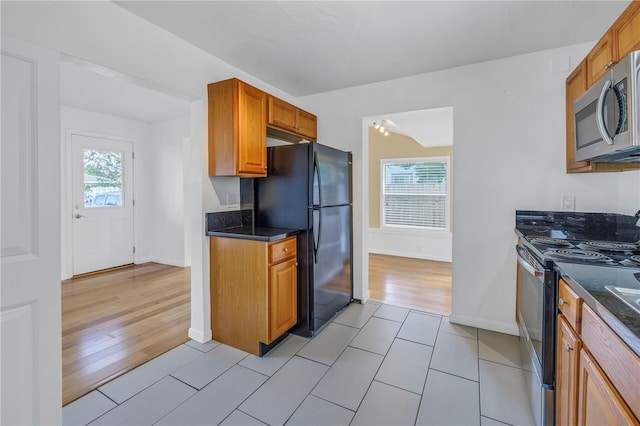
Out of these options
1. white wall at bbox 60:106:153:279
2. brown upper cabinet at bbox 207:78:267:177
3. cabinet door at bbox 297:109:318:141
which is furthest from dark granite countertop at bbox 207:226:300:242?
white wall at bbox 60:106:153:279

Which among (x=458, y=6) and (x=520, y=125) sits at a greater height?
(x=458, y=6)

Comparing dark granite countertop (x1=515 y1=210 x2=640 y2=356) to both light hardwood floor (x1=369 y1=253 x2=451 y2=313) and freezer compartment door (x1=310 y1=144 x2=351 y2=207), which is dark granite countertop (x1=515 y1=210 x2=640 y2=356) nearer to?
light hardwood floor (x1=369 y1=253 x2=451 y2=313)

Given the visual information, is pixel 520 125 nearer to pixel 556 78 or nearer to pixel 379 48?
pixel 556 78

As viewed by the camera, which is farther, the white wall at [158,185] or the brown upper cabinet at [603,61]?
the white wall at [158,185]

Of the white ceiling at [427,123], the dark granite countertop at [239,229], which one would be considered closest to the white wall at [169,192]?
the dark granite countertop at [239,229]

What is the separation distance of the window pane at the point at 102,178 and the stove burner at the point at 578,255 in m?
5.62

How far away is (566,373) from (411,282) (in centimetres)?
293

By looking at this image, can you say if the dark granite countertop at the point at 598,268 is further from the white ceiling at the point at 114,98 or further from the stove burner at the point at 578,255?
the white ceiling at the point at 114,98

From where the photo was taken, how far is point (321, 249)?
2.66 m

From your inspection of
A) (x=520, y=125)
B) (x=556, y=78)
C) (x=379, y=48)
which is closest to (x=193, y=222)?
(x=379, y=48)

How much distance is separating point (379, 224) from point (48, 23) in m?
5.55

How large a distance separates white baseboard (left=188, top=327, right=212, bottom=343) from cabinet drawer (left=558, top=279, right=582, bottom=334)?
2468mm

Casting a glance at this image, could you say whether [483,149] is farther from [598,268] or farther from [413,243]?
[413,243]

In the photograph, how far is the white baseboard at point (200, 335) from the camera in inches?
98.8
